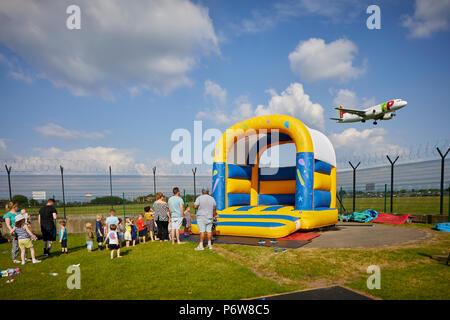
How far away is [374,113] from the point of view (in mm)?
20547

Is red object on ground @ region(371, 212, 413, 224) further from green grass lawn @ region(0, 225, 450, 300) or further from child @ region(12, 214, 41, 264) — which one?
child @ region(12, 214, 41, 264)

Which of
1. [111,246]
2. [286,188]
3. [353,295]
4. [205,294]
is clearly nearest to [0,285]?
[111,246]

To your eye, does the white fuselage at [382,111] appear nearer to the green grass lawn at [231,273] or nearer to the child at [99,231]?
the green grass lawn at [231,273]

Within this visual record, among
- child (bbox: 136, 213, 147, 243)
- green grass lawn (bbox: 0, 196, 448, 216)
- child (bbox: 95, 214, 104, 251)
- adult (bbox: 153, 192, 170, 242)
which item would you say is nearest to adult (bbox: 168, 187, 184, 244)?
adult (bbox: 153, 192, 170, 242)

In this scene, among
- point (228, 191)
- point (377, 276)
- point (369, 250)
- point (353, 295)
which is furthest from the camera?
point (228, 191)

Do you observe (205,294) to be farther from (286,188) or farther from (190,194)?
(190,194)

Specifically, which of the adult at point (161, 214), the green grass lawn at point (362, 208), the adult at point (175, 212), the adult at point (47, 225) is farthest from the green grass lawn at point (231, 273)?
the green grass lawn at point (362, 208)

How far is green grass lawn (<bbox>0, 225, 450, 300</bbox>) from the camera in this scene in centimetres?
405

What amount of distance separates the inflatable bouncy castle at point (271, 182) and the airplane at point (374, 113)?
10484 millimetres

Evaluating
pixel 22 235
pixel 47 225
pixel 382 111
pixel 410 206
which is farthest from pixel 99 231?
pixel 410 206

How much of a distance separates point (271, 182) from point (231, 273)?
304 inches

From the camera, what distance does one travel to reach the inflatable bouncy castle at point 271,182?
8836 mm

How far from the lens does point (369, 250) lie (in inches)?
253
